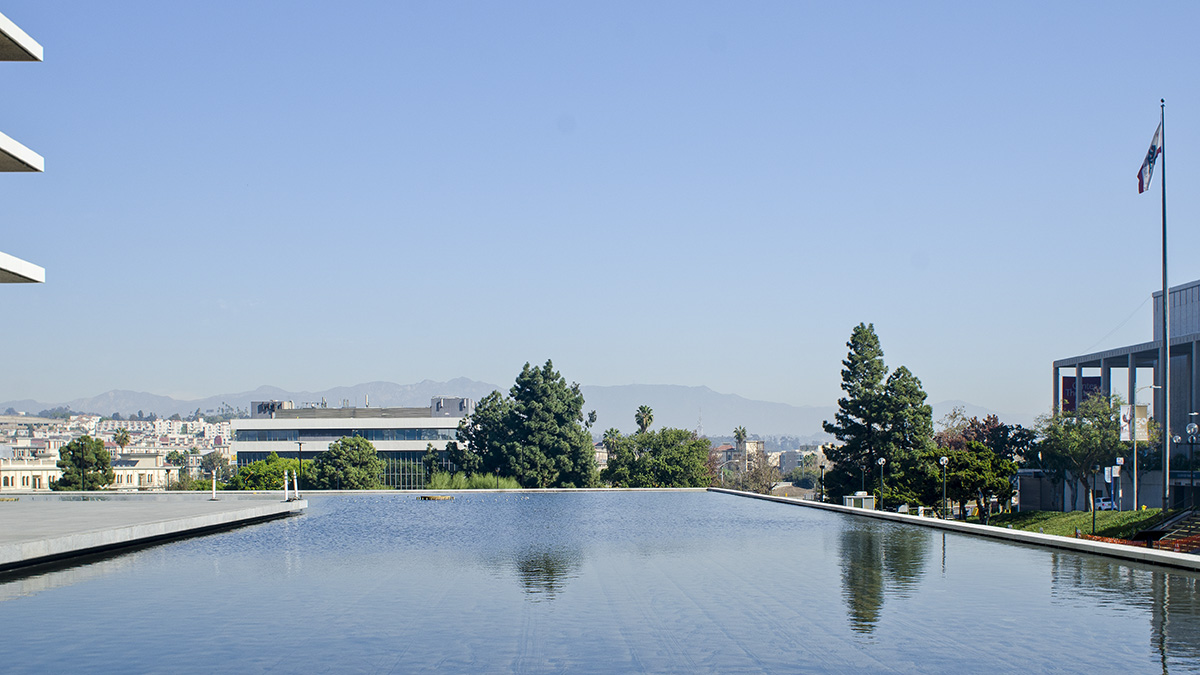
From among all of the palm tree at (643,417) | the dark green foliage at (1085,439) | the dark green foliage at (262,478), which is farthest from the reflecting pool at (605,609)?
the palm tree at (643,417)

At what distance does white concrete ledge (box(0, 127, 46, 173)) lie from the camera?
84.6ft

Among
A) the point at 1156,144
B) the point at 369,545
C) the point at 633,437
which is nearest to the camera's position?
the point at 369,545

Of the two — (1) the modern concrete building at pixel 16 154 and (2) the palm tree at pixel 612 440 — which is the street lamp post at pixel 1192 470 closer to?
(2) the palm tree at pixel 612 440

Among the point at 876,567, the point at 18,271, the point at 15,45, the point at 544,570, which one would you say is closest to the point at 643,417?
the point at 18,271

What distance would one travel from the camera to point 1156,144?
111ft

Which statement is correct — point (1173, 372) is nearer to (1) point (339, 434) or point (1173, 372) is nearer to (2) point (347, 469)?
(2) point (347, 469)

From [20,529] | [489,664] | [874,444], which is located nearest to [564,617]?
[489,664]

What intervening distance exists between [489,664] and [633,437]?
78.3m

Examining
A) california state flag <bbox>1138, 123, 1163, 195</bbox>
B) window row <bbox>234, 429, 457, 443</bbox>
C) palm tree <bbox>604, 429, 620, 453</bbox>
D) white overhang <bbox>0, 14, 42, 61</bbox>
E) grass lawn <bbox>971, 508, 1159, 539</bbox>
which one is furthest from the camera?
window row <bbox>234, 429, 457, 443</bbox>

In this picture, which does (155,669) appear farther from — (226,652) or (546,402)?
(546,402)

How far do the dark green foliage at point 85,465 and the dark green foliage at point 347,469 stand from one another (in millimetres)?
21899

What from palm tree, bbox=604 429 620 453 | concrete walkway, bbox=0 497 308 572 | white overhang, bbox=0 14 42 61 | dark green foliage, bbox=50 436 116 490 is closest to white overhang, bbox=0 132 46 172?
white overhang, bbox=0 14 42 61

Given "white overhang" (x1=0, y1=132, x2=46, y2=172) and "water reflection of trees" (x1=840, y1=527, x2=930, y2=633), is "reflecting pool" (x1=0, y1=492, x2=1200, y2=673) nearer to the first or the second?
"water reflection of trees" (x1=840, y1=527, x2=930, y2=633)

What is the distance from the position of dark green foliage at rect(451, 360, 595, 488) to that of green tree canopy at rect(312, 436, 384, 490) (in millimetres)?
6661
